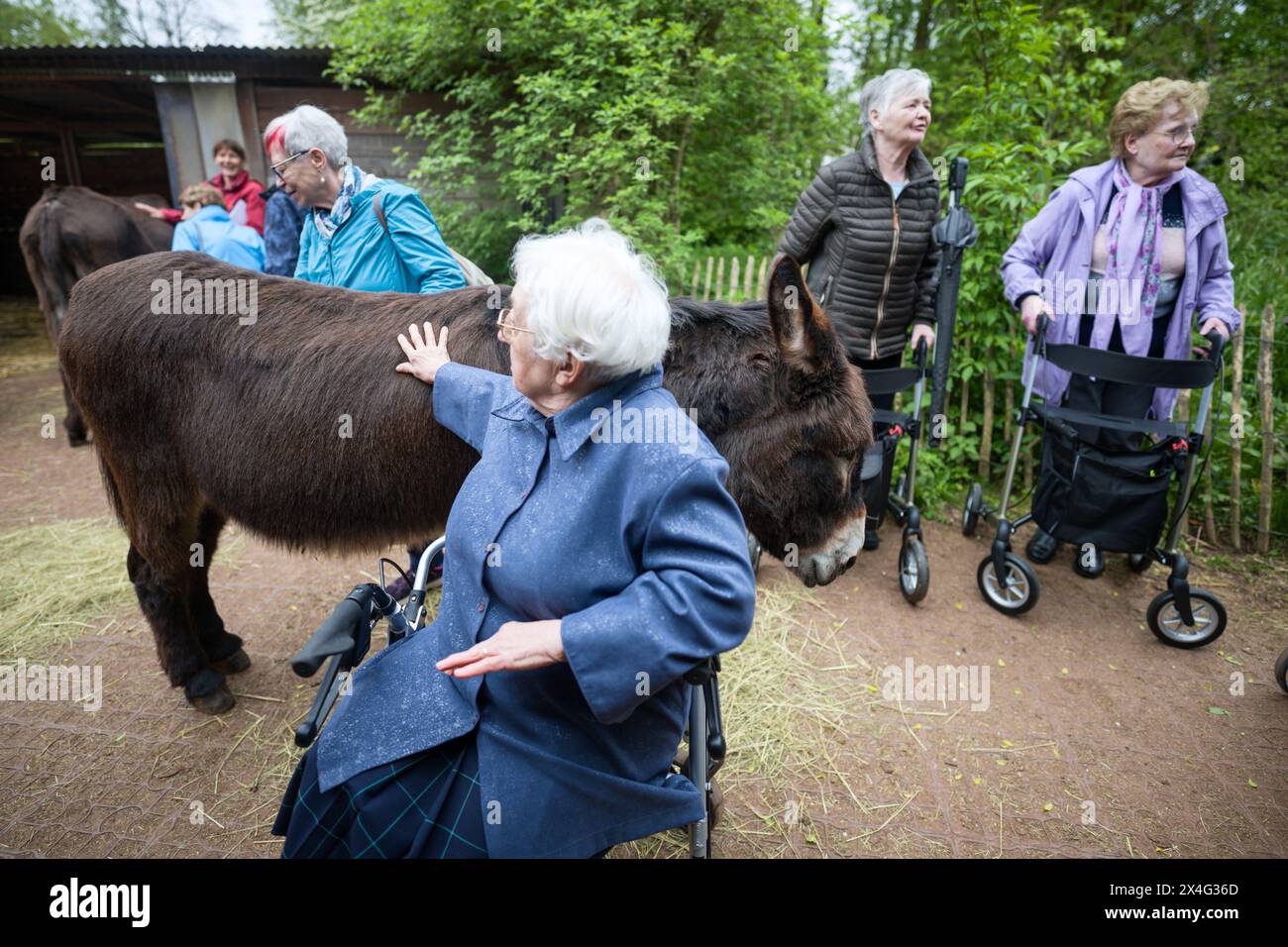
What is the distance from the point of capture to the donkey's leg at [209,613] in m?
2.82

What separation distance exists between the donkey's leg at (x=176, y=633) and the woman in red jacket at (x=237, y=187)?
394 centimetres

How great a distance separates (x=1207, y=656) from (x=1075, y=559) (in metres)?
0.91

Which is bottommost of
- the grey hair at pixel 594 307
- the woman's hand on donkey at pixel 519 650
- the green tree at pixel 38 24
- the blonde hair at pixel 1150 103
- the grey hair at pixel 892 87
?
the woman's hand on donkey at pixel 519 650

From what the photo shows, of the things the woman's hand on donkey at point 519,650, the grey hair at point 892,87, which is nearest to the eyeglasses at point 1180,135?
the grey hair at point 892,87

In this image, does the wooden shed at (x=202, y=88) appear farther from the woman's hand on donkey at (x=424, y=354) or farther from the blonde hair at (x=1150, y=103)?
the blonde hair at (x=1150, y=103)

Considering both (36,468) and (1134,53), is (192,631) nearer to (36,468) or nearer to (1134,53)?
(36,468)

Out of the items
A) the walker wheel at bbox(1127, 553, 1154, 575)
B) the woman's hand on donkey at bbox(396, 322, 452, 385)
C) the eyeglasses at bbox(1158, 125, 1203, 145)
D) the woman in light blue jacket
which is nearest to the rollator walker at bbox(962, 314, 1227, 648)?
the walker wheel at bbox(1127, 553, 1154, 575)

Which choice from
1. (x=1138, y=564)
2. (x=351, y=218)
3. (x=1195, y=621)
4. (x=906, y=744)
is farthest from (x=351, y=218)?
(x=1138, y=564)

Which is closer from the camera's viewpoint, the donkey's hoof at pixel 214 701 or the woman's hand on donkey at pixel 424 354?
the woman's hand on donkey at pixel 424 354

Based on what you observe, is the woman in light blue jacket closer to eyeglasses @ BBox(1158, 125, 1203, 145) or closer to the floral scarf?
the floral scarf

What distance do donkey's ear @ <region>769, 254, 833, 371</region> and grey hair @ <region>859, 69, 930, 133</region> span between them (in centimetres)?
231

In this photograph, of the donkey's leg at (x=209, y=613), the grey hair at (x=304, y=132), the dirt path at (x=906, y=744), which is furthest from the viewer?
the donkey's leg at (x=209, y=613)
